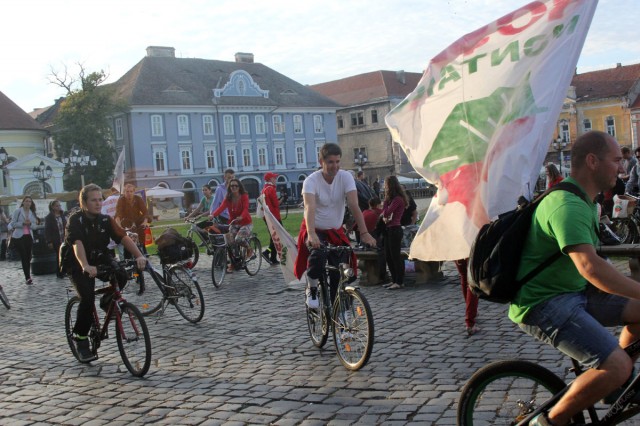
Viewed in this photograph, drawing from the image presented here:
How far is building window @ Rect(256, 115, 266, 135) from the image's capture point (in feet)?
255

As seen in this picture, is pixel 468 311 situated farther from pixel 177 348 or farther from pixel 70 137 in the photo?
pixel 70 137

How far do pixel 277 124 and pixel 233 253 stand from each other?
65113 mm

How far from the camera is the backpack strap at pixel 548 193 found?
142 inches

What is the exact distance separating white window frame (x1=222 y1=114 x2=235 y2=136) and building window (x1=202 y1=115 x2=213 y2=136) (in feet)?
4.47

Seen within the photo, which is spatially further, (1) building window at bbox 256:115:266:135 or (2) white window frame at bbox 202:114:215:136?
(1) building window at bbox 256:115:266:135

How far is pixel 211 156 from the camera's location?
245 feet

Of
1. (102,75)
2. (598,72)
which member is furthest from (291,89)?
(598,72)

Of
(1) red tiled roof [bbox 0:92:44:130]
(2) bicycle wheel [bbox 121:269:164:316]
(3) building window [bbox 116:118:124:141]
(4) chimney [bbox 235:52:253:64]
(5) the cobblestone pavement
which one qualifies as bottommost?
(5) the cobblestone pavement

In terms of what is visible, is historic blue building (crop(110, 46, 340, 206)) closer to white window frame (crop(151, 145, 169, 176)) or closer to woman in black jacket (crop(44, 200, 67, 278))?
white window frame (crop(151, 145, 169, 176))

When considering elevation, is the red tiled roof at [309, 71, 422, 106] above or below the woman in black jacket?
above

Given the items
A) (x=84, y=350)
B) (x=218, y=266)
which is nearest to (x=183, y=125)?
(x=218, y=266)

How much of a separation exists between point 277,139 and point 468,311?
71.9m

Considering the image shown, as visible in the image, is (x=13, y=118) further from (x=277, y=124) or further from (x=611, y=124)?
(x=611, y=124)

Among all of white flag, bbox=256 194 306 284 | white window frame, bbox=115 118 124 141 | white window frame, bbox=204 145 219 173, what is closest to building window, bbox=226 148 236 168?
white window frame, bbox=204 145 219 173
